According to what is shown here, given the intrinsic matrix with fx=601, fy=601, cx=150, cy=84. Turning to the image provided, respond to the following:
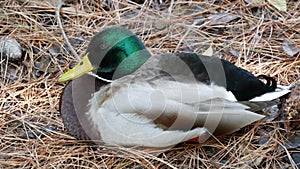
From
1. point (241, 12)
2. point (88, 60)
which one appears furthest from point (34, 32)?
point (241, 12)

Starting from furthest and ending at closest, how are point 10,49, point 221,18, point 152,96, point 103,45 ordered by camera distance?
1. point 221,18
2. point 10,49
3. point 103,45
4. point 152,96

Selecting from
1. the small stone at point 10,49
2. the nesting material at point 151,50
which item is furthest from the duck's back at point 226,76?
the small stone at point 10,49

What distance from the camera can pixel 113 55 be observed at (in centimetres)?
290

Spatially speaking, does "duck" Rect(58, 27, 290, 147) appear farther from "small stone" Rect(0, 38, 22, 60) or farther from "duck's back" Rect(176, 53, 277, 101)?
"small stone" Rect(0, 38, 22, 60)

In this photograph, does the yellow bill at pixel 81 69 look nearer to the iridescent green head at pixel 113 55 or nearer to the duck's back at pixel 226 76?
the iridescent green head at pixel 113 55

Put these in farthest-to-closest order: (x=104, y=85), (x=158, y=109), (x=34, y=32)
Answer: (x=34, y=32) → (x=104, y=85) → (x=158, y=109)

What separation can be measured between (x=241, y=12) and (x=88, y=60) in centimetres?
144

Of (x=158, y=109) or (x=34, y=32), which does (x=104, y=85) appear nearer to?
(x=158, y=109)

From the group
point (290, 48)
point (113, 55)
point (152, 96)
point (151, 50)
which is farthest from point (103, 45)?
point (290, 48)

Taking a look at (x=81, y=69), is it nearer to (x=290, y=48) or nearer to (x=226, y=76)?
(x=226, y=76)

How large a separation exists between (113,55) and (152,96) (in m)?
0.32

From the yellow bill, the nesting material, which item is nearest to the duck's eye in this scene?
the yellow bill

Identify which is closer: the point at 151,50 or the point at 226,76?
the point at 226,76

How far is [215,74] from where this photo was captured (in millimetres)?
2898
